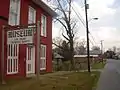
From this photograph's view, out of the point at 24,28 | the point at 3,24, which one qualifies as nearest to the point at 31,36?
the point at 24,28

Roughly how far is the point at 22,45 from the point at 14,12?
257 centimetres

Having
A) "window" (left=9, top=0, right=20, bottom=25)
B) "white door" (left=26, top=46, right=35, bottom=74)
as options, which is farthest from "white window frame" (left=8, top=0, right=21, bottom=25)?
"white door" (left=26, top=46, right=35, bottom=74)

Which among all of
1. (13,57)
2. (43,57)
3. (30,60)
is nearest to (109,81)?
(30,60)

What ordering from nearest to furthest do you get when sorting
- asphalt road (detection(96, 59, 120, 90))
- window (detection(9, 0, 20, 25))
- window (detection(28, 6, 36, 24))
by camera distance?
asphalt road (detection(96, 59, 120, 90)), window (detection(9, 0, 20, 25)), window (detection(28, 6, 36, 24))

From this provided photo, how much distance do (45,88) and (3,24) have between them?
5516 millimetres

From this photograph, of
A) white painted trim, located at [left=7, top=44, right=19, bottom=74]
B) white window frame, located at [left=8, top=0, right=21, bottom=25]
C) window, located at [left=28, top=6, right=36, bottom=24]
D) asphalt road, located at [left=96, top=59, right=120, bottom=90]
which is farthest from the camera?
window, located at [left=28, top=6, right=36, bottom=24]

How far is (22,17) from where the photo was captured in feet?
73.6

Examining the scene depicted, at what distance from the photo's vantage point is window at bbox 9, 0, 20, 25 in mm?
20666

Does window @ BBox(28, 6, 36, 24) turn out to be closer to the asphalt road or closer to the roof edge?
the roof edge

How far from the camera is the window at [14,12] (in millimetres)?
20666

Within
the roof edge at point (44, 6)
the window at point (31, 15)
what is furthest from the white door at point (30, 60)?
the roof edge at point (44, 6)

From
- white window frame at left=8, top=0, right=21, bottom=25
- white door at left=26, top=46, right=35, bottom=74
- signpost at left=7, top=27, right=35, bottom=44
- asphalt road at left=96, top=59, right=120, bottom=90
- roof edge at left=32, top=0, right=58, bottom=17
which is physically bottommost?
asphalt road at left=96, top=59, right=120, bottom=90

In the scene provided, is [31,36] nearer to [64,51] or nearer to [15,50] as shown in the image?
[15,50]

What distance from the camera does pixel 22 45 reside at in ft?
73.5
